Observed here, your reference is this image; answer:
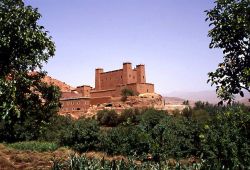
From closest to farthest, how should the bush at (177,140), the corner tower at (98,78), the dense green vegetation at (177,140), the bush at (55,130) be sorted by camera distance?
the dense green vegetation at (177,140) → the bush at (177,140) → the bush at (55,130) → the corner tower at (98,78)

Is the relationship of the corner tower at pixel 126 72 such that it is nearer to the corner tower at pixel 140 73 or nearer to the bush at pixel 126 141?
the corner tower at pixel 140 73

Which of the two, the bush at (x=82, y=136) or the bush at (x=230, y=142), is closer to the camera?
the bush at (x=230, y=142)

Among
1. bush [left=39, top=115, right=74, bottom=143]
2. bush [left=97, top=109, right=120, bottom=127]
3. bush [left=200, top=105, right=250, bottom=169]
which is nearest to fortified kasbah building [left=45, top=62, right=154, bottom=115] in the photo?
bush [left=97, top=109, right=120, bottom=127]

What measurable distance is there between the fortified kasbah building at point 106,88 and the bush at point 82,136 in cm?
4008

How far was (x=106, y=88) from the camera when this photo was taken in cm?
7819

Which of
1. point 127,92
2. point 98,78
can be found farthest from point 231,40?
point 98,78

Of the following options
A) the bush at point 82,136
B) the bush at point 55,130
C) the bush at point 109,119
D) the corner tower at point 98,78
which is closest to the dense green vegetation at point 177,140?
the bush at point 82,136

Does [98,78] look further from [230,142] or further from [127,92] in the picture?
[230,142]

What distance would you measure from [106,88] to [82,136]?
56771 millimetres

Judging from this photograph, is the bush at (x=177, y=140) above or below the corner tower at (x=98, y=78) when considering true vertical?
below

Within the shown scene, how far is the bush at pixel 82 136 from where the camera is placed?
69.6 feet

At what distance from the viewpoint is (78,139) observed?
71.5ft

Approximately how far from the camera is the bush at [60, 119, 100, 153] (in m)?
21.2

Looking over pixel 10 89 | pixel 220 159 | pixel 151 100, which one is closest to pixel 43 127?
pixel 10 89
